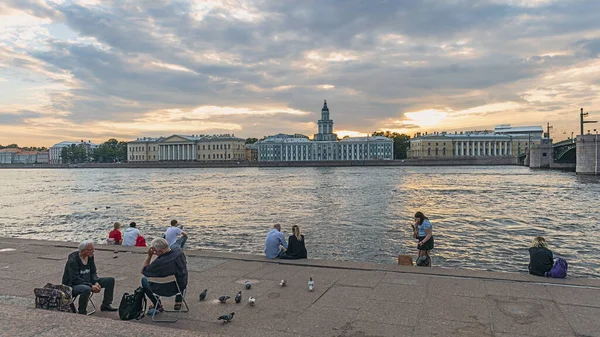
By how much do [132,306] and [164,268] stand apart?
585mm

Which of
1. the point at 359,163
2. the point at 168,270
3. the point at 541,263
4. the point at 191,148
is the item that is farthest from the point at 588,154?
the point at 191,148

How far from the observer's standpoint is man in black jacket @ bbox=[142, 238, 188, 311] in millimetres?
5715

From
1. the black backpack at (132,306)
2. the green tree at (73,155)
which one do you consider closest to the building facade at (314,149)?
the green tree at (73,155)

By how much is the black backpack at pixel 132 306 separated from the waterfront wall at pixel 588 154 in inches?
2415

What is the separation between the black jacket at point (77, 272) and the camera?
5770 mm

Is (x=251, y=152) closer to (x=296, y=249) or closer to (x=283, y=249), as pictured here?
(x=283, y=249)

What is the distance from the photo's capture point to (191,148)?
508ft

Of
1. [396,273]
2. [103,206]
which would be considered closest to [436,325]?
[396,273]

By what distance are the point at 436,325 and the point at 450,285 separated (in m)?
1.76

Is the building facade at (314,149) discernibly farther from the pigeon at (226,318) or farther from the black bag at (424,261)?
the pigeon at (226,318)

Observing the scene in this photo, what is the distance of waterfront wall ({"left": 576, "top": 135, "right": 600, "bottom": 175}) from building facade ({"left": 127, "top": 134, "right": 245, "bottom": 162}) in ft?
351

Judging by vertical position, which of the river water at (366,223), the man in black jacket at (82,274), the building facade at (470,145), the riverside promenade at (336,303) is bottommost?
the river water at (366,223)

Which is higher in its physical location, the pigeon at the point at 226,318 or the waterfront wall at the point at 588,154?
the waterfront wall at the point at 588,154

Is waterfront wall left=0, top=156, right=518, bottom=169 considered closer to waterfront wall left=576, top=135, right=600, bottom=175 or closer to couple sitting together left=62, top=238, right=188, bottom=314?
waterfront wall left=576, top=135, right=600, bottom=175
